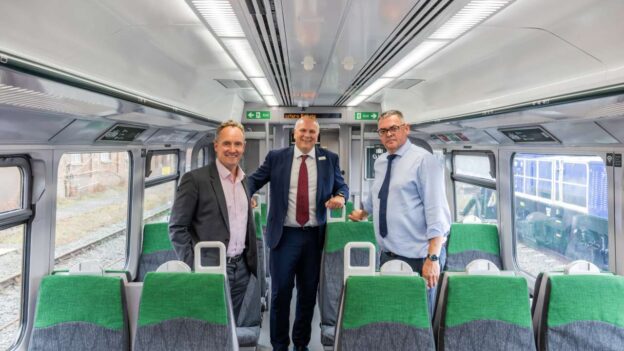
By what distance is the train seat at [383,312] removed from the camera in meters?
2.27

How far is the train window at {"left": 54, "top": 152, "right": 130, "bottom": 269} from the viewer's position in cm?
346

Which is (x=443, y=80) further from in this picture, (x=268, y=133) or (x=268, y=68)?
(x=268, y=133)

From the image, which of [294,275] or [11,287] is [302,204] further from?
[11,287]

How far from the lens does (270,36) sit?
110 inches

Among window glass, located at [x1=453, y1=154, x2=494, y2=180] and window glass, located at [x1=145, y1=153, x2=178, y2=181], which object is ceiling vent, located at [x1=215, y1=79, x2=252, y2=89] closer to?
window glass, located at [x1=145, y1=153, x2=178, y2=181]

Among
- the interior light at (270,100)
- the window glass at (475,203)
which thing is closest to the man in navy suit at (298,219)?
the window glass at (475,203)

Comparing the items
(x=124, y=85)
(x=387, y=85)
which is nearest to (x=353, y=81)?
(x=387, y=85)

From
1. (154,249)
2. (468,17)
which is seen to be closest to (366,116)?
(154,249)

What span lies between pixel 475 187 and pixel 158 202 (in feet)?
15.0

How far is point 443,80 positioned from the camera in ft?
16.5

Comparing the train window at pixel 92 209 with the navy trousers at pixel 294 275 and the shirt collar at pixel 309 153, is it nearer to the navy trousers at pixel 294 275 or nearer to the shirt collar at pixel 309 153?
the navy trousers at pixel 294 275

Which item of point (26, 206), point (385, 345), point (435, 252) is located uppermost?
point (26, 206)

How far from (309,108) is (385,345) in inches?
262

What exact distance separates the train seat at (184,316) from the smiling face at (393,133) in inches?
59.5
